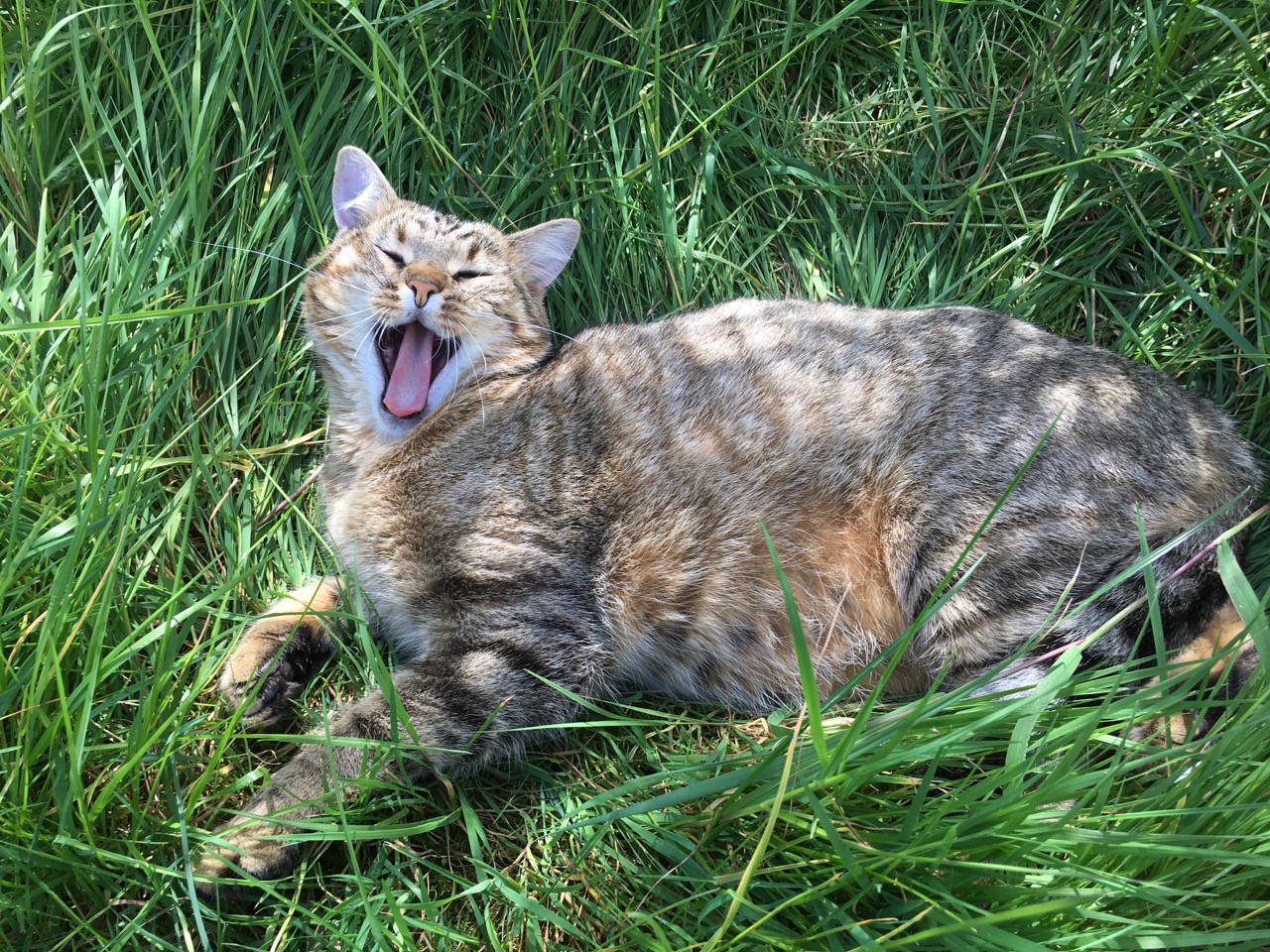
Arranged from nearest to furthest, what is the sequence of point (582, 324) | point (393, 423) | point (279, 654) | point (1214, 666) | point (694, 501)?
point (1214, 666) < point (279, 654) < point (694, 501) < point (393, 423) < point (582, 324)

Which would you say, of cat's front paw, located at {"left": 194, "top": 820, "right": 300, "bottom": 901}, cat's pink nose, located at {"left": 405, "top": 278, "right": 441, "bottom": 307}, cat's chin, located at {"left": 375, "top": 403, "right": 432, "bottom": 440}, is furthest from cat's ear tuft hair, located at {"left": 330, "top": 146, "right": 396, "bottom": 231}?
cat's front paw, located at {"left": 194, "top": 820, "right": 300, "bottom": 901}

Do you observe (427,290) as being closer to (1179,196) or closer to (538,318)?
(538,318)

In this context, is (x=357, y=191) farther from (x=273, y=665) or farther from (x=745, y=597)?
(x=745, y=597)

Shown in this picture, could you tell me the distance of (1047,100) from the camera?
3646 millimetres

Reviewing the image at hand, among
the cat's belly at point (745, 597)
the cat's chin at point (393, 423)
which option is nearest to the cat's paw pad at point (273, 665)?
the cat's chin at point (393, 423)

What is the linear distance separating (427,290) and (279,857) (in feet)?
5.79

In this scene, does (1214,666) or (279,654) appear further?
(279,654)

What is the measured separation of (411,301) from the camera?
2.97 meters

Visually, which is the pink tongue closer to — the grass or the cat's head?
the cat's head

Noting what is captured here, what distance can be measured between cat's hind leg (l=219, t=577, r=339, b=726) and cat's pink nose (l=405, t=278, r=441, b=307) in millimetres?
1014

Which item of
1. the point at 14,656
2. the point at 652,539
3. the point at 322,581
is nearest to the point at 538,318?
the point at 652,539

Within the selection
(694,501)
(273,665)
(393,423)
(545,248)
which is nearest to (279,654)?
(273,665)

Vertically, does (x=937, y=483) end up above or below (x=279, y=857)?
above

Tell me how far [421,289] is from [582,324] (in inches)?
32.1
